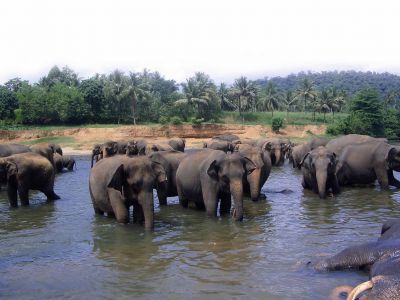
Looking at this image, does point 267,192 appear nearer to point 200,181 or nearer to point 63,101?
point 200,181

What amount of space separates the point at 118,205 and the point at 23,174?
466 cm

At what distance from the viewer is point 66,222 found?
12.1 metres

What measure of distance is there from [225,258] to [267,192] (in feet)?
26.1

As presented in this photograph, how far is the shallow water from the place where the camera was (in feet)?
23.4

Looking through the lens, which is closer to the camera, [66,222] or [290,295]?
[290,295]

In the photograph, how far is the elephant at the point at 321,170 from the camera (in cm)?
1418

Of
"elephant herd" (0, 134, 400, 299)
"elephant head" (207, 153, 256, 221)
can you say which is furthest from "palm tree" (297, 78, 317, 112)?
"elephant head" (207, 153, 256, 221)

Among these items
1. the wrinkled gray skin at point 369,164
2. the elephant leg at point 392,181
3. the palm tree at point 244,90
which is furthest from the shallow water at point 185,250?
the palm tree at point 244,90

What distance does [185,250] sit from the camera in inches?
362

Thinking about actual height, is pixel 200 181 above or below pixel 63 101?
below

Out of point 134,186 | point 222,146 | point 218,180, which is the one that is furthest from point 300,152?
point 134,186

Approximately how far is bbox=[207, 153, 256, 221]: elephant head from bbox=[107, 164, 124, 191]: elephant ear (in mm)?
1856

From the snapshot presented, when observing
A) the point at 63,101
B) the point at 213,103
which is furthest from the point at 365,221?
the point at 213,103

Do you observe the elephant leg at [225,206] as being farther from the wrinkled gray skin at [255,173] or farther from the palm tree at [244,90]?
the palm tree at [244,90]
